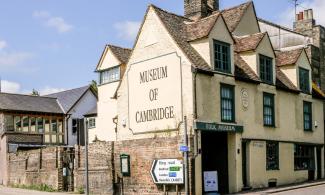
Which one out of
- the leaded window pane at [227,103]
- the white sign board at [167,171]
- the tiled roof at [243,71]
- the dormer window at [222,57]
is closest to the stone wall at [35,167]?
the white sign board at [167,171]

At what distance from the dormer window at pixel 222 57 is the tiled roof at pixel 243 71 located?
0.81 m

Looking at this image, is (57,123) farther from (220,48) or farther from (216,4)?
(220,48)

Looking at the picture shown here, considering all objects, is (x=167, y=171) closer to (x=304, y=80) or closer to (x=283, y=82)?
(x=283, y=82)

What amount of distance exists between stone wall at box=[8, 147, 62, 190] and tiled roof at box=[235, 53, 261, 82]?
10.9m

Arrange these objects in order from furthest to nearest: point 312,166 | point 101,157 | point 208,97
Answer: point 312,166 < point 101,157 < point 208,97

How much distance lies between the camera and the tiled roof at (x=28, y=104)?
132ft

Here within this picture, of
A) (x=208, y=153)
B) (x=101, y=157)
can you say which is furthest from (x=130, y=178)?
(x=208, y=153)

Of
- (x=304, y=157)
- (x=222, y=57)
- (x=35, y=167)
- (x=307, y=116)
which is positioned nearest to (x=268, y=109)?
(x=222, y=57)

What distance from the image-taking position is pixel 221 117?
23641mm

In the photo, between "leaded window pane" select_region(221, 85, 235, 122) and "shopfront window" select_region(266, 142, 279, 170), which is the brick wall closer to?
"leaded window pane" select_region(221, 85, 235, 122)

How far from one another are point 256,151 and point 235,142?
85.9 inches

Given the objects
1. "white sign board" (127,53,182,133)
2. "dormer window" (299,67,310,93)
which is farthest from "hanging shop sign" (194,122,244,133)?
"dormer window" (299,67,310,93)

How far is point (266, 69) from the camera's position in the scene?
2753 cm

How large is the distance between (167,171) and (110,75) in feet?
45.2
